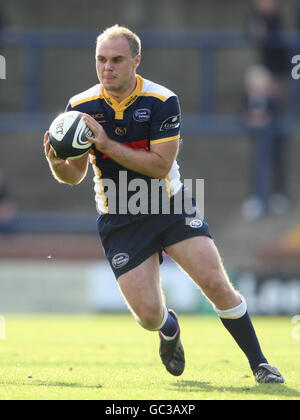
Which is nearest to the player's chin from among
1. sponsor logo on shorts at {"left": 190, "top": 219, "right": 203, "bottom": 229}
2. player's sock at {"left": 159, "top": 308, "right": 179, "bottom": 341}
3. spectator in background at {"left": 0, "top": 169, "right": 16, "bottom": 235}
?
sponsor logo on shorts at {"left": 190, "top": 219, "right": 203, "bottom": 229}

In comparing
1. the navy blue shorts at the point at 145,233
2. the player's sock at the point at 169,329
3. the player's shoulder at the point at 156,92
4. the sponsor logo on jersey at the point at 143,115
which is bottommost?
the player's sock at the point at 169,329

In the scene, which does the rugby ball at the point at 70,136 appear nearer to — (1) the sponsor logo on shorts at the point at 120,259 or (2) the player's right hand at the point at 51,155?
(2) the player's right hand at the point at 51,155

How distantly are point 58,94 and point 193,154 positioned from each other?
3156mm

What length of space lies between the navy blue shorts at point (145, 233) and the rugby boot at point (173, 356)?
640mm

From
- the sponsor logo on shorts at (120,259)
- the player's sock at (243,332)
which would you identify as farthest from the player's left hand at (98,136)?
the player's sock at (243,332)

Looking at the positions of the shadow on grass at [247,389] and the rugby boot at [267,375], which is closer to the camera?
the shadow on grass at [247,389]

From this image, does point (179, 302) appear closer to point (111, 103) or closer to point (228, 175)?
Result: point (228, 175)

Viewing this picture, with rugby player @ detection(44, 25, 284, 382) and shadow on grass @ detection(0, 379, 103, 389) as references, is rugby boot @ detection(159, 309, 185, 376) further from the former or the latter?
shadow on grass @ detection(0, 379, 103, 389)

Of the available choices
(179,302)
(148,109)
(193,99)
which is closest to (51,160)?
(148,109)

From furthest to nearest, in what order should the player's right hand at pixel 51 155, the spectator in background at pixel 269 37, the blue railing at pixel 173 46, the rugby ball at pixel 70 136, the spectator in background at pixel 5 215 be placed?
1. the blue railing at pixel 173 46
2. the spectator in background at pixel 5 215
3. the spectator in background at pixel 269 37
4. the player's right hand at pixel 51 155
5. the rugby ball at pixel 70 136

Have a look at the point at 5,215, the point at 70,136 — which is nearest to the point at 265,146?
the point at 5,215

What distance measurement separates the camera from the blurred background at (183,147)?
1476cm

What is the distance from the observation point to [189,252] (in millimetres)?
6742

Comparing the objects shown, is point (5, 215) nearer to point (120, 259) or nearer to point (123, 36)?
point (120, 259)
